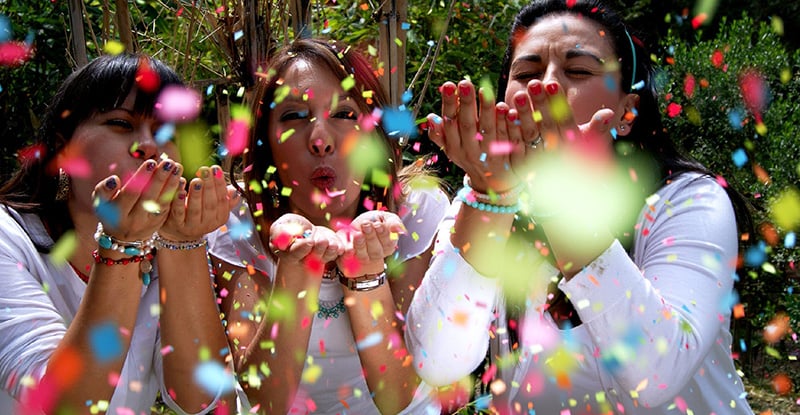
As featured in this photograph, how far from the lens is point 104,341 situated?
1419 mm

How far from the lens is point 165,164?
1292mm

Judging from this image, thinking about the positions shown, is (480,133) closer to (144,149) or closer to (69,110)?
(144,149)

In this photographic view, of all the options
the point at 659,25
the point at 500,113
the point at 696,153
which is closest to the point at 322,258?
the point at 500,113

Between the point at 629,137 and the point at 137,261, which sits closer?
the point at 137,261

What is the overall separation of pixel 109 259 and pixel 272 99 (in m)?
0.59

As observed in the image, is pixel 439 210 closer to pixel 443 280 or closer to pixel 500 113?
pixel 443 280

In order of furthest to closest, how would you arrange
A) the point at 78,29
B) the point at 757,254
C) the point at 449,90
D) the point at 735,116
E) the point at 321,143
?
1. the point at 735,116
2. the point at 757,254
3. the point at 78,29
4. the point at 321,143
5. the point at 449,90

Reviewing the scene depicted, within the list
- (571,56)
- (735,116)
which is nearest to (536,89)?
(571,56)

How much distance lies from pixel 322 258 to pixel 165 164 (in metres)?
0.34

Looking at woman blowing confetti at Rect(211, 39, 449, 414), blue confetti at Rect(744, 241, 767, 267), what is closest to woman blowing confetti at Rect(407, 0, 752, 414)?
woman blowing confetti at Rect(211, 39, 449, 414)

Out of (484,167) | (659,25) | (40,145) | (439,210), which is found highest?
(484,167)

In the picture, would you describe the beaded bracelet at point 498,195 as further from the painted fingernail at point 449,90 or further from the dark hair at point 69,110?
the dark hair at point 69,110

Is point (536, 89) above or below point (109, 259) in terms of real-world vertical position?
above

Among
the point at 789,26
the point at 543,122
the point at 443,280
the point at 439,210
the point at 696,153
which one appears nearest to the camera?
the point at 543,122
